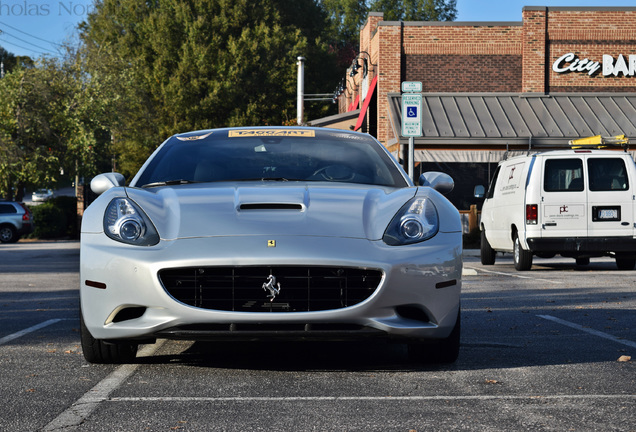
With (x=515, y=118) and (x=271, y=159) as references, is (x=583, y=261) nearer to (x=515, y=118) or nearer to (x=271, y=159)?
(x=515, y=118)

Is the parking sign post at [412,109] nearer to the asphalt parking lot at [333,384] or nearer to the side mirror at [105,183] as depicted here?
the asphalt parking lot at [333,384]

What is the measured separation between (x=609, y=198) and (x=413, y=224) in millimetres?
10627

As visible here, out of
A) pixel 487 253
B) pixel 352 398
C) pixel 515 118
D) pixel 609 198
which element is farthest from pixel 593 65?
pixel 352 398

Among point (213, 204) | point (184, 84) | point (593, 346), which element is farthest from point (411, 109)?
point (184, 84)

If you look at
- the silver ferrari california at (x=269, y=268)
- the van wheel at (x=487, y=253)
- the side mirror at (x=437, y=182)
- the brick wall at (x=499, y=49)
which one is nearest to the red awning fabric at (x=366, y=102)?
the brick wall at (x=499, y=49)

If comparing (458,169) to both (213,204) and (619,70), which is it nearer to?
(619,70)

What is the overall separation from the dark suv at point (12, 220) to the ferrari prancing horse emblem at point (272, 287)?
30748mm

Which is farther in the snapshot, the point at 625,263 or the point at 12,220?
the point at 12,220

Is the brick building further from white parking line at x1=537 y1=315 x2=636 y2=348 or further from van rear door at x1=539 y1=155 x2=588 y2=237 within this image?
white parking line at x1=537 y1=315 x2=636 y2=348

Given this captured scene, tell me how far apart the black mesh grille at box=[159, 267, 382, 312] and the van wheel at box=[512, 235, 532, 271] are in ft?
35.7

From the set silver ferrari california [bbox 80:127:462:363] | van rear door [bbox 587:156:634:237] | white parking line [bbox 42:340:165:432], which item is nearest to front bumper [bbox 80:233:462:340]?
silver ferrari california [bbox 80:127:462:363]

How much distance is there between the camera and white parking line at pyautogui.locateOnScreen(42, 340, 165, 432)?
4.05m

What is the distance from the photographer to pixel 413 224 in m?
5.30

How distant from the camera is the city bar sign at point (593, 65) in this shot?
30344mm
